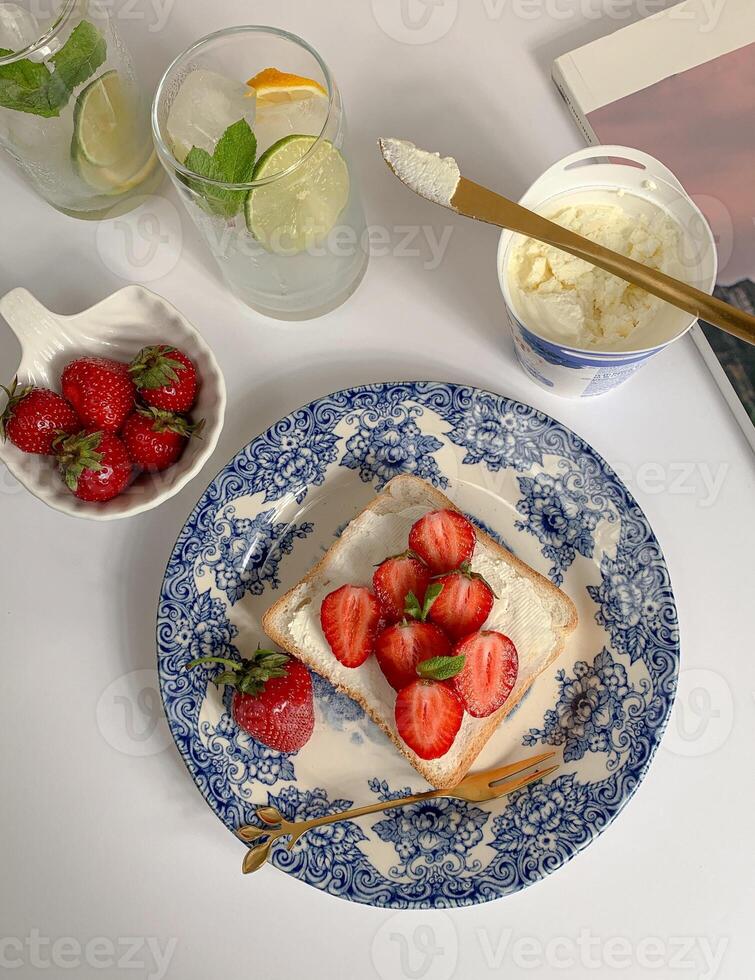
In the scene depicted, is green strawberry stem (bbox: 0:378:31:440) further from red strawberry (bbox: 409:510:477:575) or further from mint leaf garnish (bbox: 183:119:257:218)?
red strawberry (bbox: 409:510:477:575)

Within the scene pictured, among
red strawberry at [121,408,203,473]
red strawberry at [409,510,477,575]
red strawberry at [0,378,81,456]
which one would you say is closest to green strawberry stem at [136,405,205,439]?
red strawberry at [121,408,203,473]

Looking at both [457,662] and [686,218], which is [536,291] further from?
[457,662]

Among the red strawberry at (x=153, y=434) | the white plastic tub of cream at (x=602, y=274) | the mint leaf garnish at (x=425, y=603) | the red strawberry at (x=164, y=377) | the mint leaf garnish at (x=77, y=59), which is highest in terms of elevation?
the mint leaf garnish at (x=77, y=59)

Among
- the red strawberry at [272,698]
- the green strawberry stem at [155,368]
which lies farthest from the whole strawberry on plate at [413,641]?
the green strawberry stem at [155,368]

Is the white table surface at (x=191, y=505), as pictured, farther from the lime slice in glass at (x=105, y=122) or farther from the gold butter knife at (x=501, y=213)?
the gold butter knife at (x=501, y=213)

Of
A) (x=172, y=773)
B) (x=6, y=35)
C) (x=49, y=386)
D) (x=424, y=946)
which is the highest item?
(x=6, y=35)

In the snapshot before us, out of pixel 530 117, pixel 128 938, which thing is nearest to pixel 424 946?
pixel 128 938
